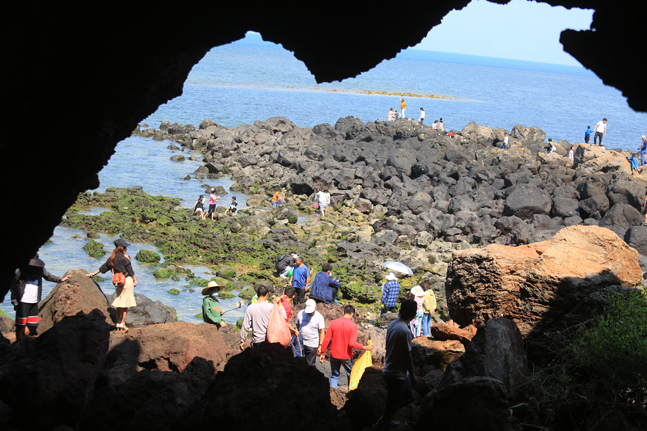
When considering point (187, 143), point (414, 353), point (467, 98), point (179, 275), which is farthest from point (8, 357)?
point (467, 98)

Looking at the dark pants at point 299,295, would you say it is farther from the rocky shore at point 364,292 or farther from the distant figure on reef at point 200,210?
the distant figure on reef at point 200,210

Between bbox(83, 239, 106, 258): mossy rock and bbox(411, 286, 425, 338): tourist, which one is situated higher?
bbox(411, 286, 425, 338): tourist

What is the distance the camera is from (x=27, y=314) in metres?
10.4

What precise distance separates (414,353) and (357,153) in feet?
89.7

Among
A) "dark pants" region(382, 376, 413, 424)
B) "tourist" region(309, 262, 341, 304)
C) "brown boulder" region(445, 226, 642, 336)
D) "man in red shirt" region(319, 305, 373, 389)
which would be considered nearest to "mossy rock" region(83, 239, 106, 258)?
"tourist" region(309, 262, 341, 304)

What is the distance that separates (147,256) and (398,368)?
13793 millimetres

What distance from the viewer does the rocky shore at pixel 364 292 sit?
641 cm

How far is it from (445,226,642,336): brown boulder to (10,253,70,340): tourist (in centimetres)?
733

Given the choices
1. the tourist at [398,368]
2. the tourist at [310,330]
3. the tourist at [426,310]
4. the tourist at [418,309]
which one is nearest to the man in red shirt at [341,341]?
the tourist at [310,330]

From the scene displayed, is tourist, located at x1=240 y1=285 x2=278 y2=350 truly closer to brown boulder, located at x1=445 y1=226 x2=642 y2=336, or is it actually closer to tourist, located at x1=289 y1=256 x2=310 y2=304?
brown boulder, located at x1=445 y1=226 x2=642 y2=336

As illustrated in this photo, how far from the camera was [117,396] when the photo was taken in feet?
21.7

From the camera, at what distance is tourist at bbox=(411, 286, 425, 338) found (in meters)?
14.1

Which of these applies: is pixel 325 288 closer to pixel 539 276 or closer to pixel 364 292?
pixel 364 292

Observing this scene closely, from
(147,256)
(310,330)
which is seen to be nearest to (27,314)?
(310,330)
